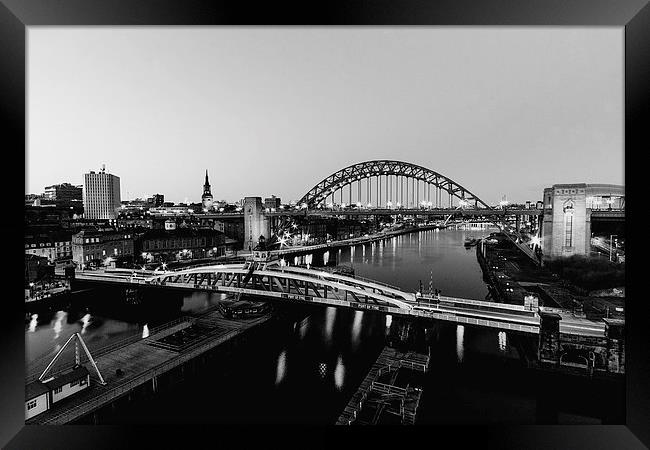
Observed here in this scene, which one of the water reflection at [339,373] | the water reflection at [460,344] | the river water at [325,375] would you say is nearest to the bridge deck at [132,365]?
the river water at [325,375]

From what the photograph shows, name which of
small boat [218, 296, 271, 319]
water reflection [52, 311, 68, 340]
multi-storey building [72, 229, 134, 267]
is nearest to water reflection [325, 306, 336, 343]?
small boat [218, 296, 271, 319]

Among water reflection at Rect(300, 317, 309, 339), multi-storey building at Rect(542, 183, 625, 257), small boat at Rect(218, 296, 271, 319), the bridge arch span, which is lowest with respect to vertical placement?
water reflection at Rect(300, 317, 309, 339)

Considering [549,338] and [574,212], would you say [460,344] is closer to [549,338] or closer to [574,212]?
[549,338]

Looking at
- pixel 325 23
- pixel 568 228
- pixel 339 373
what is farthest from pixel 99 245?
pixel 568 228

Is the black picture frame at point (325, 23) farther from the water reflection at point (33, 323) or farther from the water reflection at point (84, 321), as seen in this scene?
the water reflection at point (33, 323)

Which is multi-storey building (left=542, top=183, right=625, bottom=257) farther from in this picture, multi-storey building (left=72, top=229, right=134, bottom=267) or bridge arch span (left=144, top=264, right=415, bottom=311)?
multi-storey building (left=72, top=229, right=134, bottom=267)

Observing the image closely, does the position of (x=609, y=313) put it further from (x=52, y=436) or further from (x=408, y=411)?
(x=52, y=436)
